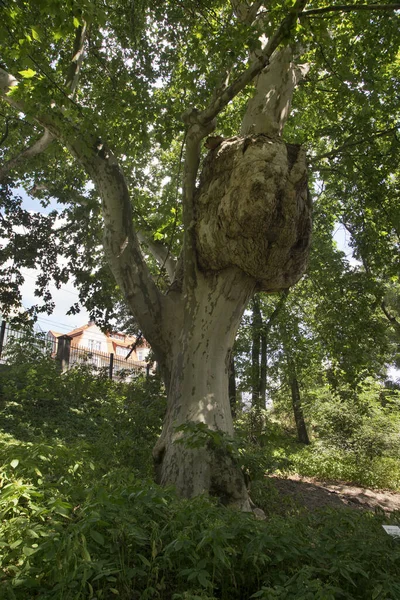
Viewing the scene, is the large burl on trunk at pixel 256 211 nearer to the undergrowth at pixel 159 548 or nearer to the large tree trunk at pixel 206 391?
the large tree trunk at pixel 206 391

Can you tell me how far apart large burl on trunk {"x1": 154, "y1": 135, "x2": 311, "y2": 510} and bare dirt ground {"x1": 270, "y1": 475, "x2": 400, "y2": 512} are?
245cm

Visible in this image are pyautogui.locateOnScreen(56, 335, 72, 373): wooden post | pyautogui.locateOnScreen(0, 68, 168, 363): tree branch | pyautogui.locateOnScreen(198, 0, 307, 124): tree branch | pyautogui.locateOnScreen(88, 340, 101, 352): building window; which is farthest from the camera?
pyautogui.locateOnScreen(88, 340, 101, 352): building window

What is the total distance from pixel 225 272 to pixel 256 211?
38.8 inches

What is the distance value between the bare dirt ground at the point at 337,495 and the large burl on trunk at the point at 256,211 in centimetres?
353

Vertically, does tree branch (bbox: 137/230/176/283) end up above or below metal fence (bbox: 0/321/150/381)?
above

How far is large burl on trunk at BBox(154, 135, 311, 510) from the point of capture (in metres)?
4.42

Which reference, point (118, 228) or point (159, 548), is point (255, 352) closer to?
point (118, 228)

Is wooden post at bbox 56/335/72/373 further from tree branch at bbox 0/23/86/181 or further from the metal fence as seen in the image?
tree branch at bbox 0/23/86/181

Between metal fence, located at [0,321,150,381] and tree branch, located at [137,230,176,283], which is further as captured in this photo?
metal fence, located at [0,321,150,381]

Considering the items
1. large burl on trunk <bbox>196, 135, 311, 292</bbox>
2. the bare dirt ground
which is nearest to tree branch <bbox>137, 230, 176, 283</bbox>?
large burl on trunk <bbox>196, 135, 311, 292</bbox>


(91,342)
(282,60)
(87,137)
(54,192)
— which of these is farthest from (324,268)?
(91,342)

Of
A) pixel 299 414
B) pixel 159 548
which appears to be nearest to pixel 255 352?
pixel 299 414

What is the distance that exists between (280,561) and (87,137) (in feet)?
16.9

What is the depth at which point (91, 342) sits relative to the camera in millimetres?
39594
